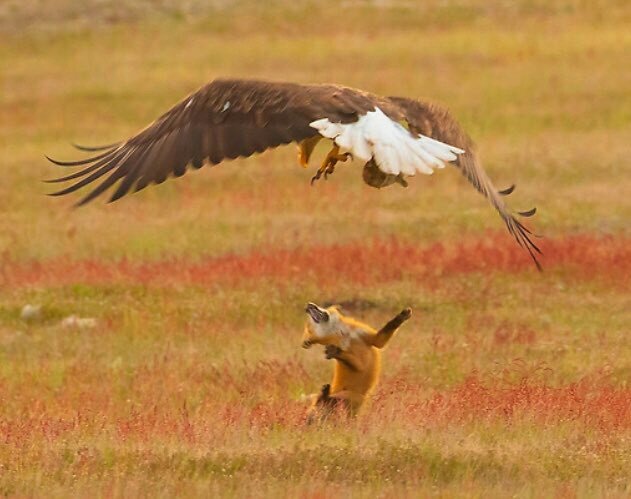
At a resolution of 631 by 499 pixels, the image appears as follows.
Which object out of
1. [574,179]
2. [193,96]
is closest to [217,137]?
[193,96]

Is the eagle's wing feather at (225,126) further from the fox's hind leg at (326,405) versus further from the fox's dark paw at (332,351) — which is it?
the fox's hind leg at (326,405)

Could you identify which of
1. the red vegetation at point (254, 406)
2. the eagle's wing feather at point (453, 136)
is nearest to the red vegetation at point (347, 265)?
the red vegetation at point (254, 406)

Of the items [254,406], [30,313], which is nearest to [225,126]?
[254,406]

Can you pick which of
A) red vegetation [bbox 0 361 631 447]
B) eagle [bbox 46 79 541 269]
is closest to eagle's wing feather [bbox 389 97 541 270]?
eagle [bbox 46 79 541 269]

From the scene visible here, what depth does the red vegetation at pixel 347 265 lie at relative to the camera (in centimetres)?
1655

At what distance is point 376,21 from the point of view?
1480 inches

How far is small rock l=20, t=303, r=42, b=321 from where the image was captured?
49.9ft

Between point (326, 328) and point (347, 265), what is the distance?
6.84 metres

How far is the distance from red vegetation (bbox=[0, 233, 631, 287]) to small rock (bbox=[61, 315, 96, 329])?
133 cm

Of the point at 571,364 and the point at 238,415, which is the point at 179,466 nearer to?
the point at 238,415

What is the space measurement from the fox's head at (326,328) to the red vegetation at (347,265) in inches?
234

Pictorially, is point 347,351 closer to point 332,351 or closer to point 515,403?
point 332,351

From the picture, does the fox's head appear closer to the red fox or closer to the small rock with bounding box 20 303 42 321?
the red fox

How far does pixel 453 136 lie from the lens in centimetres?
1143
